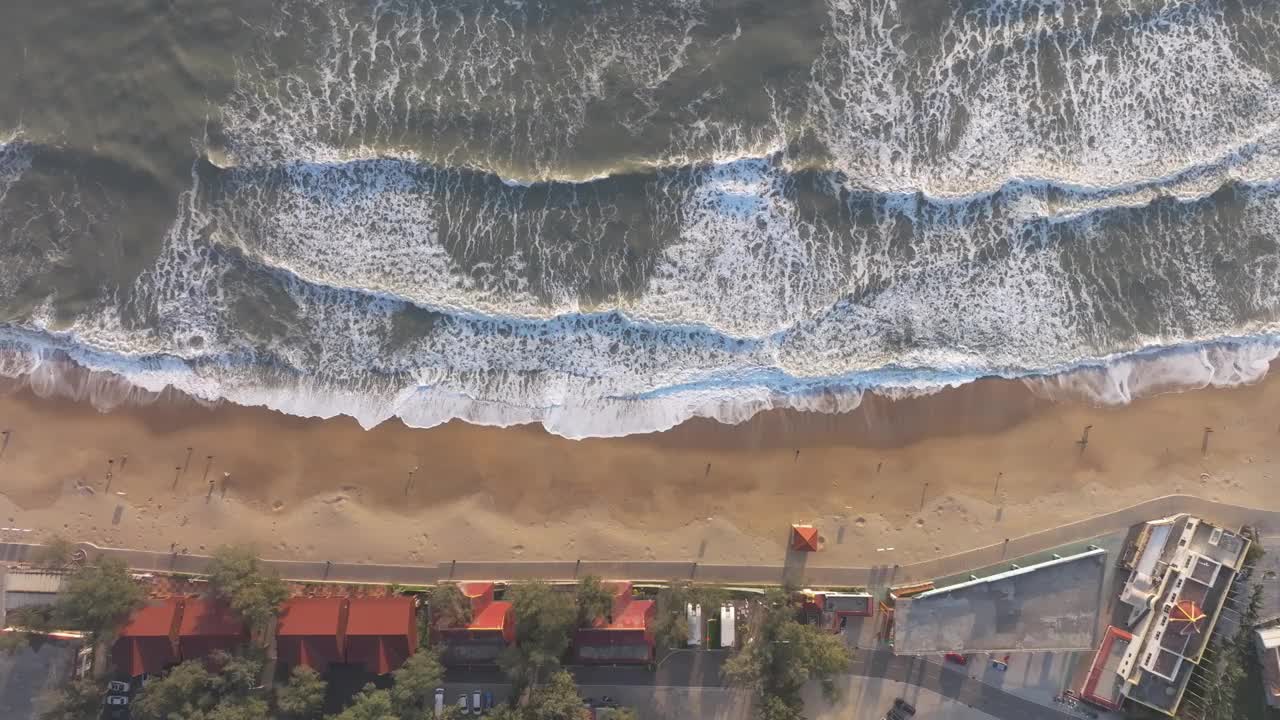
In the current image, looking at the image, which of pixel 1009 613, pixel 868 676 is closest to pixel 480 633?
pixel 868 676

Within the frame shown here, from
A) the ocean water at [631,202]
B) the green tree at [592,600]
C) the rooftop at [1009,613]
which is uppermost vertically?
the ocean water at [631,202]

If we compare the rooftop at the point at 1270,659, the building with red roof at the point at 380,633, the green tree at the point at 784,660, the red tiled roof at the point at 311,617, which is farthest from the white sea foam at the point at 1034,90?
the red tiled roof at the point at 311,617

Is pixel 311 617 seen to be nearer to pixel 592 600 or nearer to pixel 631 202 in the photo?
pixel 592 600

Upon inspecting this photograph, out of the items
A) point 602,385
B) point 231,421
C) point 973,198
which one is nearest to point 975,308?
point 973,198

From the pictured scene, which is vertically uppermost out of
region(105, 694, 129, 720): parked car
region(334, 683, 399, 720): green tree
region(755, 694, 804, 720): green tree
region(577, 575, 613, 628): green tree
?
region(577, 575, 613, 628): green tree

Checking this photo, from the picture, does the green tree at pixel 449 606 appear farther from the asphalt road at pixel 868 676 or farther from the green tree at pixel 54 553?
the green tree at pixel 54 553

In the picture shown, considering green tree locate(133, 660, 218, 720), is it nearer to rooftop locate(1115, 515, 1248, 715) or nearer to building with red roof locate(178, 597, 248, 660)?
building with red roof locate(178, 597, 248, 660)

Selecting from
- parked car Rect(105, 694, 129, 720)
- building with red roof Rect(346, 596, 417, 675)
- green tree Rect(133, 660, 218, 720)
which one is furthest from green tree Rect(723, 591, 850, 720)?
parked car Rect(105, 694, 129, 720)
